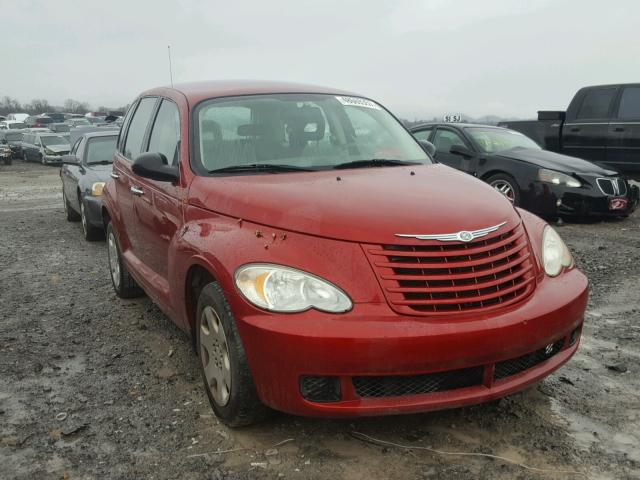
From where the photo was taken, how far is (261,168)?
11.3 feet

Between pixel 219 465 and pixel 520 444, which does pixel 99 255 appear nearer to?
pixel 219 465

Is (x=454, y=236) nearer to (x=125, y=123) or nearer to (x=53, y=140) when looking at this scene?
(x=125, y=123)

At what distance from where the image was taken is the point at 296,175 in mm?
3312

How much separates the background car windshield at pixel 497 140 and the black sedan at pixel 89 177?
18.1 feet

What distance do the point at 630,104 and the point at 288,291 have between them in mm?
9879

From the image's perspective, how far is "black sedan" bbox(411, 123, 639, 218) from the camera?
8.28m

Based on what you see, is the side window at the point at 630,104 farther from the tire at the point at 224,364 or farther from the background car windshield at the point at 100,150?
the tire at the point at 224,364

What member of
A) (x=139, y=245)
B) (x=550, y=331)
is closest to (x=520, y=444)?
(x=550, y=331)

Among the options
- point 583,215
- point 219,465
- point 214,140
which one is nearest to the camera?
point 219,465

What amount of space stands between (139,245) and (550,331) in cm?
296

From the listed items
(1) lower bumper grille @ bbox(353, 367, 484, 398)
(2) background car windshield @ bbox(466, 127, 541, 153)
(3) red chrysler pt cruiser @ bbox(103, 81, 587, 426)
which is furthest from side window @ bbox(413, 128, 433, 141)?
(1) lower bumper grille @ bbox(353, 367, 484, 398)

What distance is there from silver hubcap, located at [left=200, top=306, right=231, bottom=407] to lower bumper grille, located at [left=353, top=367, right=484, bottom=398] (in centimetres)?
67

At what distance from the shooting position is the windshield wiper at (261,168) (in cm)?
341

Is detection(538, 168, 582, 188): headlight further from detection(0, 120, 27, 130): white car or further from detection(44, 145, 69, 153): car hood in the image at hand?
detection(0, 120, 27, 130): white car
